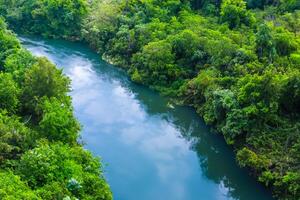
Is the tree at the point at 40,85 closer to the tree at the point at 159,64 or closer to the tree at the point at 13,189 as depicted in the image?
the tree at the point at 13,189

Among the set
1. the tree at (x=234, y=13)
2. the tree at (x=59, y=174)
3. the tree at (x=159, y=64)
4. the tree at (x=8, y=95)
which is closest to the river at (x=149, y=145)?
the tree at (x=159, y=64)

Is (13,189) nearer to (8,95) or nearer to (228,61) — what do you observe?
(8,95)

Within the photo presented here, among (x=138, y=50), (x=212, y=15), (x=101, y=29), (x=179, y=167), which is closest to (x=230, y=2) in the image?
(x=212, y=15)

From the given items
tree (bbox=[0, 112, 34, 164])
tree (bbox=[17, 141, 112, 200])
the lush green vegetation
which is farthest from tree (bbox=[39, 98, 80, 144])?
tree (bbox=[17, 141, 112, 200])

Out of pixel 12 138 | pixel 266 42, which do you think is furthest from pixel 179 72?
pixel 12 138

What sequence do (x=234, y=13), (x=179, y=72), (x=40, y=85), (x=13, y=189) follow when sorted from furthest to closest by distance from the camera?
(x=234, y=13)
(x=179, y=72)
(x=40, y=85)
(x=13, y=189)

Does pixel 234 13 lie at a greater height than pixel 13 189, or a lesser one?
greater

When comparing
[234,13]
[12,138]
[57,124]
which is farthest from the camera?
[234,13]

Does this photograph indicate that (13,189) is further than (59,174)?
No

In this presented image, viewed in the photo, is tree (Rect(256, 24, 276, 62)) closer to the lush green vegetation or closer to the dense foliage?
the dense foliage
